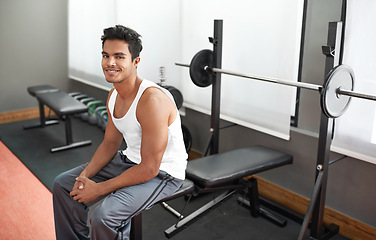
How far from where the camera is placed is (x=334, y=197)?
217 centimetres

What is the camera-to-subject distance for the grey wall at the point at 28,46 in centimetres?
426

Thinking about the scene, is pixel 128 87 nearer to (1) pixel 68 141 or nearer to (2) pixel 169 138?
(2) pixel 169 138

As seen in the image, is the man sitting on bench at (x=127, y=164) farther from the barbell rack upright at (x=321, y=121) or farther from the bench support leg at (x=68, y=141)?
the bench support leg at (x=68, y=141)

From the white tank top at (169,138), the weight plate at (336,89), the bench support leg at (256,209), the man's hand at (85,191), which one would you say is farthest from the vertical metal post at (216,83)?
the man's hand at (85,191)

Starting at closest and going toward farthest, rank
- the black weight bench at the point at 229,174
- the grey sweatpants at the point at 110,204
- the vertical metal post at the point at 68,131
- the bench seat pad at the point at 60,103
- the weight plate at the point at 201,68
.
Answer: the grey sweatpants at the point at 110,204 < the black weight bench at the point at 229,174 < the weight plate at the point at 201,68 < the bench seat pad at the point at 60,103 < the vertical metal post at the point at 68,131

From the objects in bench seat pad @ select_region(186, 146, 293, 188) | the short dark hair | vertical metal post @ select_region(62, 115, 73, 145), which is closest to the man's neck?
the short dark hair

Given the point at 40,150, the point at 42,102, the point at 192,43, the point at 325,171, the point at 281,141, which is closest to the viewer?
the point at 325,171

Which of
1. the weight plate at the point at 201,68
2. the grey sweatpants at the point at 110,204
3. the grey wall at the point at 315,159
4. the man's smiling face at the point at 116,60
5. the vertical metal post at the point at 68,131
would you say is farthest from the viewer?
the vertical metal post at the point at 68,131

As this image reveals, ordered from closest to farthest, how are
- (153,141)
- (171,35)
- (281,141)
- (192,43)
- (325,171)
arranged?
Result: (153,141), (325,171), (281,141), (192,43), (171,35)

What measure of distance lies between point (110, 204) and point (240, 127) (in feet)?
4.38

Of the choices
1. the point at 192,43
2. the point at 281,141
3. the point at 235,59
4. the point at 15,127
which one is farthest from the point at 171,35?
the point at 15,127

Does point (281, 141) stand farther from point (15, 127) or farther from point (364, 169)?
point (15, 127)

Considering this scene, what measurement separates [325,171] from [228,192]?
536mm

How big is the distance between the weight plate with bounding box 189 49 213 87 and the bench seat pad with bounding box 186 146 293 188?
49 centimetres
